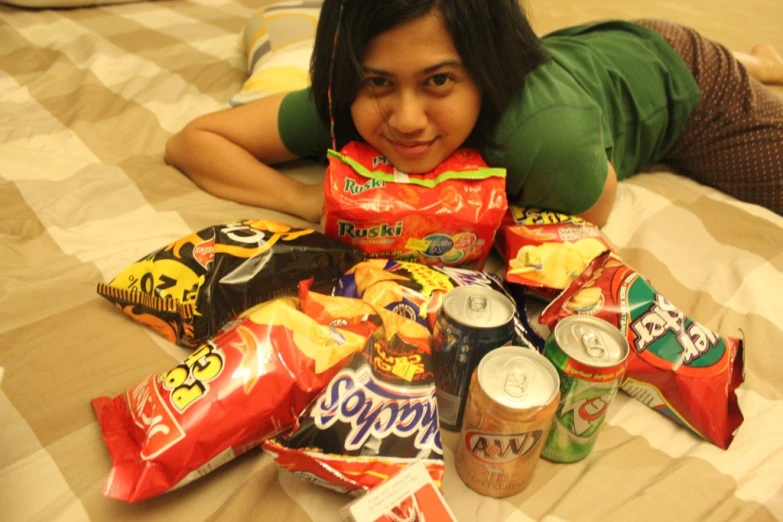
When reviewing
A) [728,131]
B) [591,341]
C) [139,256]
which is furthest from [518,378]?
[728,131]

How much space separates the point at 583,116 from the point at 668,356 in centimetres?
41

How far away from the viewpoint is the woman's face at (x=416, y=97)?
755 mm

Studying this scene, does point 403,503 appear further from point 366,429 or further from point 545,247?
point 545,247

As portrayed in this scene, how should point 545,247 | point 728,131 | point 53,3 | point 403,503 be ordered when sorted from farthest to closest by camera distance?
point 53,3 < point 728,131 < point 545,247 < point 403,503

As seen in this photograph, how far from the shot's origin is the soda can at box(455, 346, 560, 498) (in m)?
0.53

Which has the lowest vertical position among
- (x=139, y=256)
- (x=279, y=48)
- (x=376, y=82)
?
(x=139, y=256)

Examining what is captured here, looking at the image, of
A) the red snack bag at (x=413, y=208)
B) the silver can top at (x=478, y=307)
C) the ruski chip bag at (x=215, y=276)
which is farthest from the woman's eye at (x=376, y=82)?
the silver can top at (x=478, y=307)

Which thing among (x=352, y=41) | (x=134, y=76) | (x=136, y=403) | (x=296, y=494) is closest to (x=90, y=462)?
(x=136, y=403)

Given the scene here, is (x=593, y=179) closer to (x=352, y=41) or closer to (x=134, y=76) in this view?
(x=352, y=41)

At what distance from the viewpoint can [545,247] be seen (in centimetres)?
85

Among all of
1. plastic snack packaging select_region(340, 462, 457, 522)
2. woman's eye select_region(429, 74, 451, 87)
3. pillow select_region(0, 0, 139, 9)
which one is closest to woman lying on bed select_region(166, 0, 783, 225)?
woman's eye select_region(429, 74, 451, 87)

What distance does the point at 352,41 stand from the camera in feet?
2.51

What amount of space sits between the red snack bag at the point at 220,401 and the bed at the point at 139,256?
0.05 metres

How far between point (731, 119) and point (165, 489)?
1228mm
